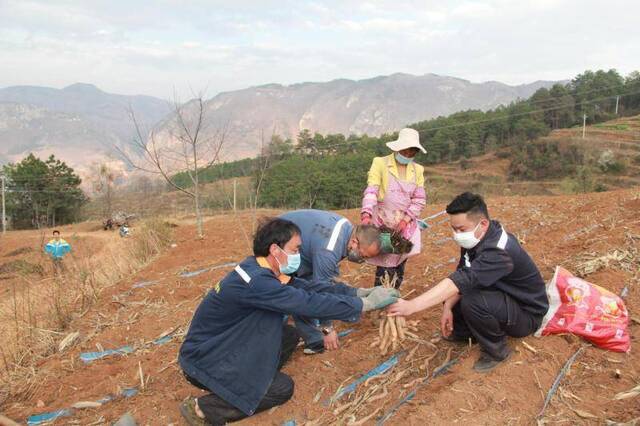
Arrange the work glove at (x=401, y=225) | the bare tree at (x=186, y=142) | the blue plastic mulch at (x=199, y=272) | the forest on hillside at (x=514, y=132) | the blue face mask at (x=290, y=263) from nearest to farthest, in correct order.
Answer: the blue face mask at (x=290, y=263) → the work glove at (x=401, y=225) → the blue plastic mulch at (x=199, y=272) → the bare tree at (x=186, y=142) → the forest on hillside at (x=514, y=132)

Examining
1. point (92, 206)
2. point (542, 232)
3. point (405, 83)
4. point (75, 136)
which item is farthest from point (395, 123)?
point (542, 232)

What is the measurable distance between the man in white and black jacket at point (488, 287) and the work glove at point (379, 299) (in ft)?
0.24

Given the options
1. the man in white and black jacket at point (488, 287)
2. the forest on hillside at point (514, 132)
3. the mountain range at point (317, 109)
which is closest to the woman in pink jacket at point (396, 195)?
the man in white and black jacket at point (488, 287)

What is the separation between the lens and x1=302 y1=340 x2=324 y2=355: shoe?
3461mm

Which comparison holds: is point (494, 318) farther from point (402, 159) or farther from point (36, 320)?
point (36, 320)

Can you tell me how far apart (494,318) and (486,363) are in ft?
1.14

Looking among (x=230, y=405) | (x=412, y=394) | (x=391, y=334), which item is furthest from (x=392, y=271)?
(x=230, y=405)

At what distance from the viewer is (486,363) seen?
9.60 feet

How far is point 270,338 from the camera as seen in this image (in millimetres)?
2615

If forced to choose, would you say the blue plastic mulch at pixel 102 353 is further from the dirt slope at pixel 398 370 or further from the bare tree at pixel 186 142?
the bare tree at pixel 186 142

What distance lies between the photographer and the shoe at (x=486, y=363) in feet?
9.47

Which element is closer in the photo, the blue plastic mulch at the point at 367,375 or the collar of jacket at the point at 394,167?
the blue plastic mulch at the point at 367,375

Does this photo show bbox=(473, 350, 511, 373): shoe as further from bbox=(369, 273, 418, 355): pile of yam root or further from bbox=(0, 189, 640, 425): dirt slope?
bbox=(369, 273, 418, 355): pile of yam root

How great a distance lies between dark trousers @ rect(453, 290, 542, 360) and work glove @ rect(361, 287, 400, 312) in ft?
1.52
